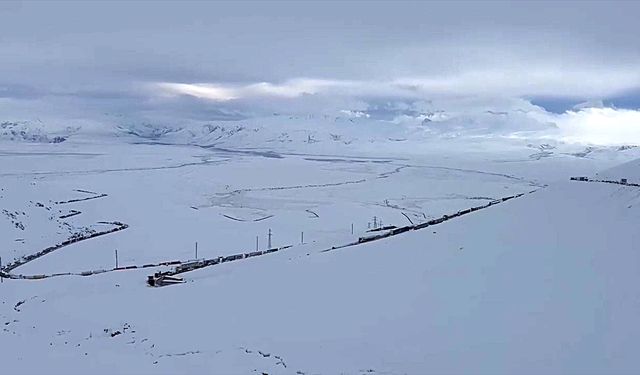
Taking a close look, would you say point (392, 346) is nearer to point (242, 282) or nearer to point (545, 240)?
point (242, 282)

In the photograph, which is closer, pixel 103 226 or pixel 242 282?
pixel 242 282

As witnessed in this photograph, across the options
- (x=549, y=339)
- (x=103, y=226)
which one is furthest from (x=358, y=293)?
(x=103, y=226)

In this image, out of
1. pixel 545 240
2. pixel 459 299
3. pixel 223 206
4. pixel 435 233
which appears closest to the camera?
pixel 459 299

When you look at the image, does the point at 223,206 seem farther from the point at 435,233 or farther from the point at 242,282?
the point at 242,282

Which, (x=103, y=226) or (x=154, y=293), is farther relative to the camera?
(x=103, y=226)

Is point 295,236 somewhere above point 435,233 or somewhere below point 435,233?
below

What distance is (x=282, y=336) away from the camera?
12203mm

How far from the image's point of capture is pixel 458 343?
1142cm

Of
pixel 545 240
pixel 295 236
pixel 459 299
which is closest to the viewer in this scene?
pixel 459 299

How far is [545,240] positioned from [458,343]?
935 centimetres

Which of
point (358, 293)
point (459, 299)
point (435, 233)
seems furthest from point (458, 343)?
point (435, 233)

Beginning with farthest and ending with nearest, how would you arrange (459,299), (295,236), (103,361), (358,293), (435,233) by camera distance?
(295,236)
(435,233)
(358,293)
(459,299)
(103,361)

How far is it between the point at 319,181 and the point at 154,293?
2387 inches

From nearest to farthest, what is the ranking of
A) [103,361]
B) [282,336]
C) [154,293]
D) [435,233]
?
[103,361] < [282,336] < [154,293] < [435,233]
